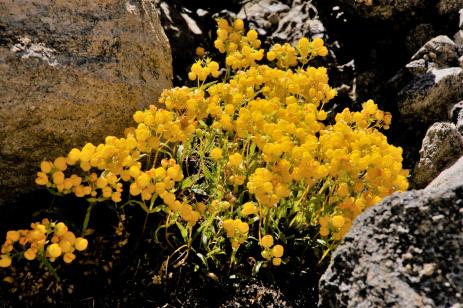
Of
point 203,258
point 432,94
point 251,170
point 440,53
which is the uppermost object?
point 440,53

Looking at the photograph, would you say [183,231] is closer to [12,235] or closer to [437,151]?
[12,235]

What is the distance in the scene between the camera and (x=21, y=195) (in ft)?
12.0

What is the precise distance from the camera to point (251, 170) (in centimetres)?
376

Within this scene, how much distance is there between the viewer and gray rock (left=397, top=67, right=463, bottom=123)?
4.66m

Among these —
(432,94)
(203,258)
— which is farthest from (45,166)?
(432,94)

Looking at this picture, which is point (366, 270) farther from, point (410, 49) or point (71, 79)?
point (410, 49)

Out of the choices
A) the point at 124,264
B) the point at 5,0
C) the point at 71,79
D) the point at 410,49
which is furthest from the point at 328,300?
the point at 410,49

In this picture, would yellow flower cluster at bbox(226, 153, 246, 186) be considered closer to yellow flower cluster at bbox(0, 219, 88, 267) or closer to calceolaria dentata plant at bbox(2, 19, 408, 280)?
calceolaria dentata plant at bbox(2, 19, 408, 280)

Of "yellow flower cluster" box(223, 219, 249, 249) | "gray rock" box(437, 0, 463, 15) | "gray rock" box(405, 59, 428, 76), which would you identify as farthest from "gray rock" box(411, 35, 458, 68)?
"yellow flower cluster" box(223, 219, 249, 249)

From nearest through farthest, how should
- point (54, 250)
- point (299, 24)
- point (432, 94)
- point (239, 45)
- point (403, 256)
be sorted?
point (403, 256) → point (54, 250) → point (239, 45) → point (432, 94) → point (299, 24)

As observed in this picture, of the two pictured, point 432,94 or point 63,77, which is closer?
point 63,77

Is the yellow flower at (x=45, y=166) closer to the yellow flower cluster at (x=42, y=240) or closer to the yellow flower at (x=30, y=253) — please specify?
the yellow flower cluster at (x=42, y=240)

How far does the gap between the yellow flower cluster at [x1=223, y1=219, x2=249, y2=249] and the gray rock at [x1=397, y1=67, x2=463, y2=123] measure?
2381 millimetres

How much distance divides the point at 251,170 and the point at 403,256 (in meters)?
1.48
